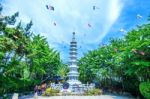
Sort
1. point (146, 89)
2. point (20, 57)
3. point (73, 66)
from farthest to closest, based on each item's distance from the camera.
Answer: point (73, 66) → point (20, 57) → point (146, 89)

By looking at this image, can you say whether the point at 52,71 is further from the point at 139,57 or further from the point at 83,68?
the point at 139,57

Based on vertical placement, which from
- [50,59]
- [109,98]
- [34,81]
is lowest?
Result: [109,98]

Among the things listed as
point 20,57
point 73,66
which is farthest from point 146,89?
point 73,66

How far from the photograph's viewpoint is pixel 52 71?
163 feet

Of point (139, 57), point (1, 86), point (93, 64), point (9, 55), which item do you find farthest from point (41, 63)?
point (139, 57)

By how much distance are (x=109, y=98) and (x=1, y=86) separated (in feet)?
34.5

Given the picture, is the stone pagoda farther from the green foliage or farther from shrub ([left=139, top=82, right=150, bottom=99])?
shrub ([left=139, top=82, right=150, bottom=99])

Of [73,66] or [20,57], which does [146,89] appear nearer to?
[20,57]

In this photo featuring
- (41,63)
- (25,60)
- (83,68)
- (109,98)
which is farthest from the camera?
(83,68)

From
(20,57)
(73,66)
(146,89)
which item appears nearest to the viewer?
(146,89)

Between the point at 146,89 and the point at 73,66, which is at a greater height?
the point at 73,66

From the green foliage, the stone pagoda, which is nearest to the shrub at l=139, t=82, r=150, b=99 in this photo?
the green foliage

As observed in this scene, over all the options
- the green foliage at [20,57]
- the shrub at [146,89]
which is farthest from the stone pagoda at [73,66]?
the shrub at [146,89]

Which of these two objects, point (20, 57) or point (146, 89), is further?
point (20, 57)
